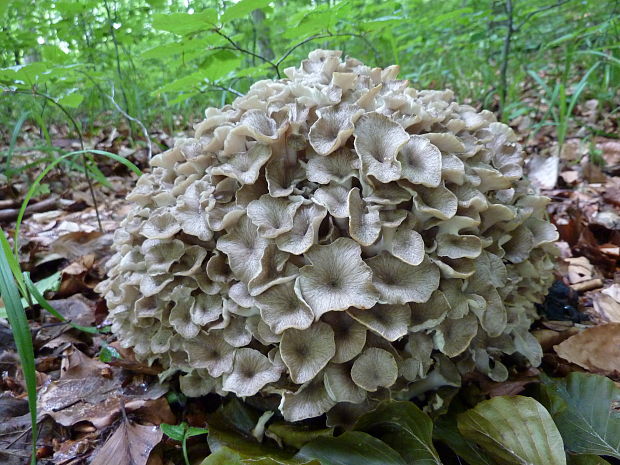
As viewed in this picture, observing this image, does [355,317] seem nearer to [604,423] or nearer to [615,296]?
[604,423]

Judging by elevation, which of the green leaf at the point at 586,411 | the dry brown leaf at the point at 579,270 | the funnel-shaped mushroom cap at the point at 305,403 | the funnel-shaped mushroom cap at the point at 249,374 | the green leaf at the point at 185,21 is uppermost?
the green leaf at the point at 185,21

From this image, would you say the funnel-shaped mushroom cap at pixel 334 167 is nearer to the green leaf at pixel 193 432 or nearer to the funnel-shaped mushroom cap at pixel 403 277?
the funnel-shaped mushroom cap at pixel 403 277

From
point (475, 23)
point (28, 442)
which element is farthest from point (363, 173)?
point (475, 23)

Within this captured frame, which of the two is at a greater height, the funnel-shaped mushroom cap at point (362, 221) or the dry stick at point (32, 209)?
the funnel-shaped mushroom cap at point (362, 221)

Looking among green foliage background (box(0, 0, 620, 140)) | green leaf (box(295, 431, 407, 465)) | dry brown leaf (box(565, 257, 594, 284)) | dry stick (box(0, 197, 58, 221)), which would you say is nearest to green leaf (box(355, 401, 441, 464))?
green leaf (box(295, 431, 407, 465))

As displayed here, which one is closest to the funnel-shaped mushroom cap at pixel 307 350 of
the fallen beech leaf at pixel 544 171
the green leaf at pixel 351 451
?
the green leaf at pixel 351 451

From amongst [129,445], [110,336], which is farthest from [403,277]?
[110,336]

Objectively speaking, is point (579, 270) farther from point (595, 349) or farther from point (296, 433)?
point (296, 433)
